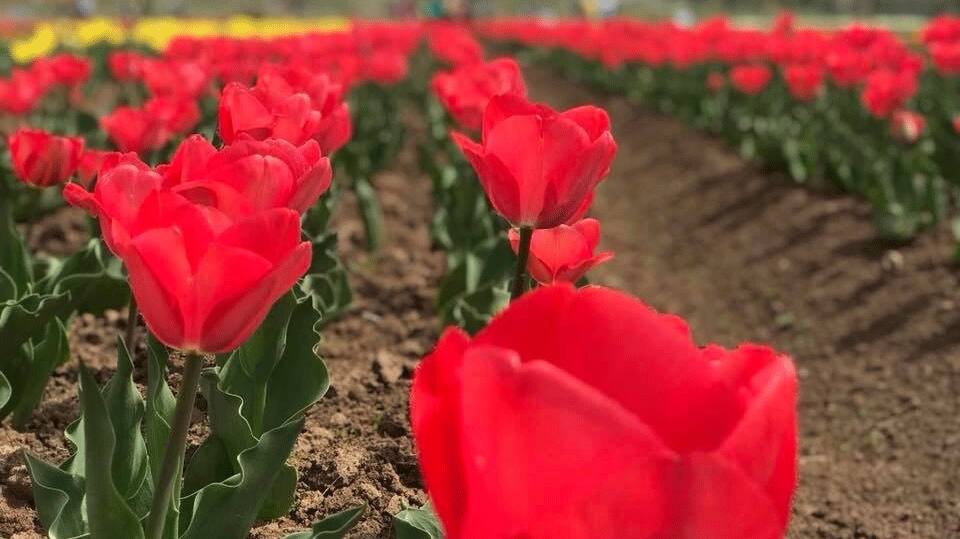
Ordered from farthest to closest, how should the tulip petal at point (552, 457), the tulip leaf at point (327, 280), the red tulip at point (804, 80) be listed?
1. the red tulip at point (804, 80)
2. the tulip leaf at point (327, 280)
3. the tulip petal at point (552, 457)

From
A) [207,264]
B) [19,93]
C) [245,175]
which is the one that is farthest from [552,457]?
[19,93]

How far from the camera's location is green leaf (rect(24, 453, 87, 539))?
4.63 feet

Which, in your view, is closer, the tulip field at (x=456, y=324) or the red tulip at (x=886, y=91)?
the tulip field at (x=456, y=324)

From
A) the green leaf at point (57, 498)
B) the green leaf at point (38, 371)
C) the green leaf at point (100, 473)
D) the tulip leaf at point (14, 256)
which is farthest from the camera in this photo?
the tulip leaf at point (14, 256)

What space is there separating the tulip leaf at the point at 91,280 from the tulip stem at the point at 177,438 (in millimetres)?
Result: 1038

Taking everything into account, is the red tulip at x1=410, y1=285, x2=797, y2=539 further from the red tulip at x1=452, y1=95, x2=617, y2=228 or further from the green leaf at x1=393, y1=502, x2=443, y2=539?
the red tulip at x1=452, y1=95, x2=617, y2=228

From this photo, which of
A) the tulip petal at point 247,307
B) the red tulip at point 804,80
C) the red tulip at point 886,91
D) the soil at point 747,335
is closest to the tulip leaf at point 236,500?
the tulip petal at point 247,307

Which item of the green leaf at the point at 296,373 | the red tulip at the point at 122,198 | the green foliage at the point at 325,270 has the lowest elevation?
the green foliage at the point at 325,270

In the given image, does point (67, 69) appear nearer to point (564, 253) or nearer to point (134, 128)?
point (134, 128)

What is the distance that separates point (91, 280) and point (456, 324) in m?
0.87

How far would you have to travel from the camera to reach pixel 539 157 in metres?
1.58

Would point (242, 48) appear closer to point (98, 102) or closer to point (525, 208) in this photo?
point (98, 102)

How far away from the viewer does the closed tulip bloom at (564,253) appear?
68.3 inches

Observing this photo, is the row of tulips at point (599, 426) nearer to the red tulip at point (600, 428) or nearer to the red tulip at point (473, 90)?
the red tulip at point (600, 428)
